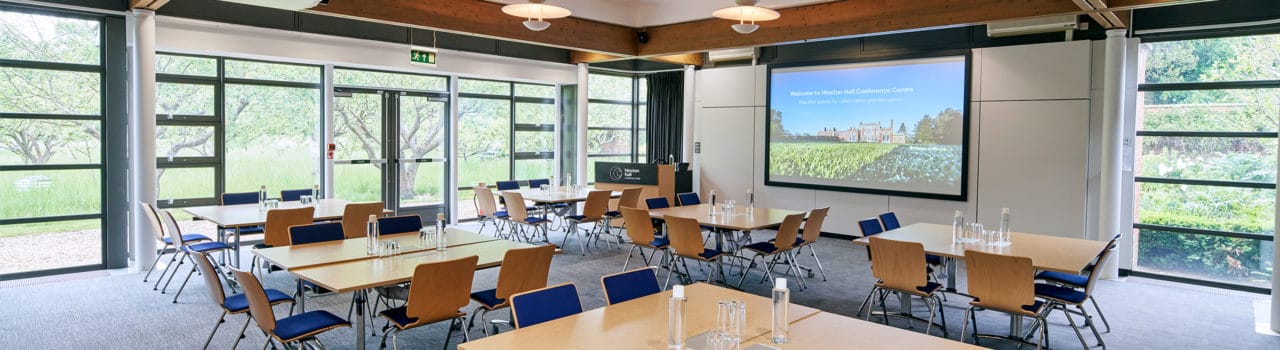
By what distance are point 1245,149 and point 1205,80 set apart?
2.64 ft

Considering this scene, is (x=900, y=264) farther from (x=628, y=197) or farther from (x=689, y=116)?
(x=689, y=116)

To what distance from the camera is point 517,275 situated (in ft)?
→ 14.8

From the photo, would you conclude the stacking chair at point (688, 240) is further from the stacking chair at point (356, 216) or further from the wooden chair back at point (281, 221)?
the wooden chair back at point (281, 221)

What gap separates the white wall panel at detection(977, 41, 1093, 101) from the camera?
819cm

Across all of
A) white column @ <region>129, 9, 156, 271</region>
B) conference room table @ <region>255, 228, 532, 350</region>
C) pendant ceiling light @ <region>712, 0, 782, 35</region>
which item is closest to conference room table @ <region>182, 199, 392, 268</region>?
white column @ <region>129, 9, 156, 271</region>

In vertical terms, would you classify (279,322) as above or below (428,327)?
above

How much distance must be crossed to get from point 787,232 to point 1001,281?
2.26m

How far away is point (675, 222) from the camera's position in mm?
6469

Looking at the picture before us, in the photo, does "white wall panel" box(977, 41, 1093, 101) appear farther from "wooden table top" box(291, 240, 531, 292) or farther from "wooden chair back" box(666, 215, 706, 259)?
"wooden table top" box(291, 240, 531, 292)

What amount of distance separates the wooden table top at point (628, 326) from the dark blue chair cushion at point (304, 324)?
1.54 meters

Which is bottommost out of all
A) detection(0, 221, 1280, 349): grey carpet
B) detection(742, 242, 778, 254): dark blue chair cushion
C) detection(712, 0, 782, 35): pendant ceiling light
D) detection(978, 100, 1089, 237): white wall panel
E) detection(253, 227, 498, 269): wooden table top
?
detection(0, 221, 1280, 349): grey carpet

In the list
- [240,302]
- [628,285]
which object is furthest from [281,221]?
[628,285]

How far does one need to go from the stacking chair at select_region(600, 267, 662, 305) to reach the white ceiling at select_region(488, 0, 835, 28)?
5340 millimetres

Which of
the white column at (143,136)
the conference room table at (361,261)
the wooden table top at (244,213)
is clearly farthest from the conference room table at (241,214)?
the conference room table at (361,261)
